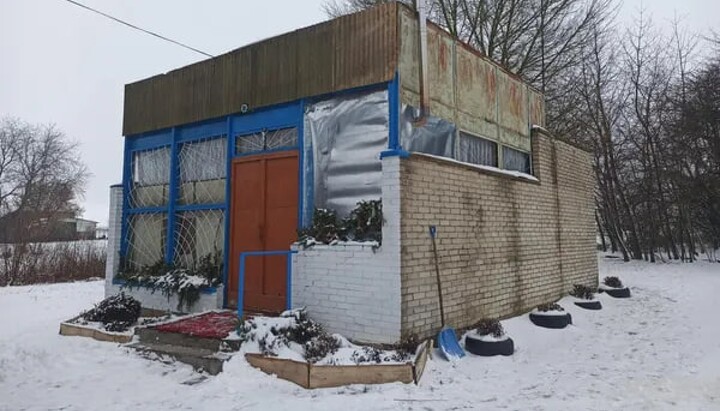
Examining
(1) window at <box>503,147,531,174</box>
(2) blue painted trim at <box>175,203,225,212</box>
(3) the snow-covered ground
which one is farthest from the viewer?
(1) window at <box>503,147,531,174</box>

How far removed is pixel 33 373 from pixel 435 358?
14.1ft

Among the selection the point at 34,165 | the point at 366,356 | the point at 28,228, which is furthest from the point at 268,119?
the point at 34,165

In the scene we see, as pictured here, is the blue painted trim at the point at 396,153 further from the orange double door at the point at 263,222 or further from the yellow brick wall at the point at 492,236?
the orange double door at the point at 263,222

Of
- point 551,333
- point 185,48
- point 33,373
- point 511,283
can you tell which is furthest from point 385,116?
point 185,48

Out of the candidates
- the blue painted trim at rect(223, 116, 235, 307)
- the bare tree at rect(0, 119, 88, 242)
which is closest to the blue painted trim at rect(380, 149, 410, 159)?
the blue painted trim at rect(223, 116, 235, 307)

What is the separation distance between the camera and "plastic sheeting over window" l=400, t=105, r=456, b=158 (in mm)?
5648

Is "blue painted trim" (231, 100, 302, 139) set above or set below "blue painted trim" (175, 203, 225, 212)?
above

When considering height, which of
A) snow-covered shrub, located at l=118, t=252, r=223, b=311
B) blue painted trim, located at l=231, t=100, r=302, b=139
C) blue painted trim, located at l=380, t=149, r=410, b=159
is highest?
blue painted trim, located at l=231, t=100, r=302, b=139

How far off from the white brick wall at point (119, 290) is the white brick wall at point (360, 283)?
197 centimetres

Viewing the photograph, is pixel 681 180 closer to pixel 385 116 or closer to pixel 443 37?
pixel 443 37

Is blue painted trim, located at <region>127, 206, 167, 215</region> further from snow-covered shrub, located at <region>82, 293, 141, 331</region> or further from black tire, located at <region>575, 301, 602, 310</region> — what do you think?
black tire, located at <region>575, 301, 602, 310</region>

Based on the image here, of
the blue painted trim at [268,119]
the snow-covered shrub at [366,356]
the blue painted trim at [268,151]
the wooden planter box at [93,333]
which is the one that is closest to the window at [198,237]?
the blue painted trim at [268,151]

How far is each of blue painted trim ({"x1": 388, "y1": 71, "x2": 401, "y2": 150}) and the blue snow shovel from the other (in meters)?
1.11

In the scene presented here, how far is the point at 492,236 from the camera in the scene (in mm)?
6648
